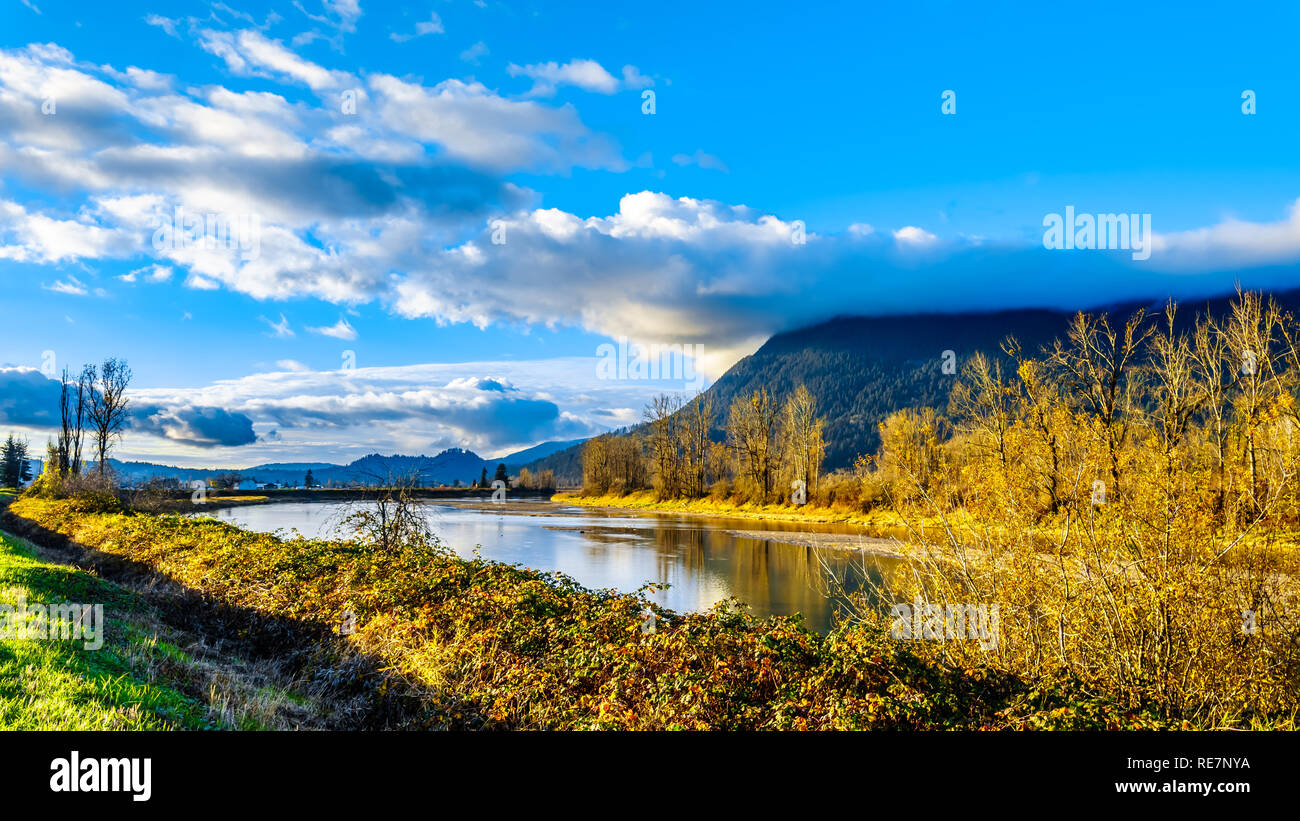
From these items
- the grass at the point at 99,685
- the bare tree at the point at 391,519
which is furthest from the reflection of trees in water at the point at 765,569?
the bare tree at the point at 391,519

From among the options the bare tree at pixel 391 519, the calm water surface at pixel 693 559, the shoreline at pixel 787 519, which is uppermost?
the bare tree at pixel 391 519

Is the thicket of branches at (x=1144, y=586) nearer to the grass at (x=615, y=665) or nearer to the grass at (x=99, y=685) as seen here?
the grass at (x=615, y=665)

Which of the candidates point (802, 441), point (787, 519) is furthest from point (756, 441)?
point (787, 519)

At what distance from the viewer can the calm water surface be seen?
18.9 m

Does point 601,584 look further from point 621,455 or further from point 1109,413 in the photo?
point 621,455

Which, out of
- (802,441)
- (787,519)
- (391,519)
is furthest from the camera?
(802,441)

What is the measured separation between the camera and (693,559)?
29859 millimetres

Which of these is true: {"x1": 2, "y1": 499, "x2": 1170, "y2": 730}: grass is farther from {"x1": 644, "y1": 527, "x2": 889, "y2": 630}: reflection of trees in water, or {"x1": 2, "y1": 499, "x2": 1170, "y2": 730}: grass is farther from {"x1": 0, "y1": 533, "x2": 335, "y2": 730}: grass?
{"x1": 644, "y1": 527, "x2": 889, "y2": 630}: reflection of trees in water

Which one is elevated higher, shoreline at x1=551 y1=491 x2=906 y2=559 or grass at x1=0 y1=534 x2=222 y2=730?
grass at x1=0 y1=534 x2=222 y2=730

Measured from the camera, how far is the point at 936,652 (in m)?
7.83

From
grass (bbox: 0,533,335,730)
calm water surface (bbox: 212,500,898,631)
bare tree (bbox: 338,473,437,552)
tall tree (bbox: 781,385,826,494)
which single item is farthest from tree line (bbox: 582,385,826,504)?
grass (bbox: 0,533,335,730)

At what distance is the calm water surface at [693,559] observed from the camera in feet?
62.1

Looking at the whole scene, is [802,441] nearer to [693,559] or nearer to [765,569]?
[693,559]
